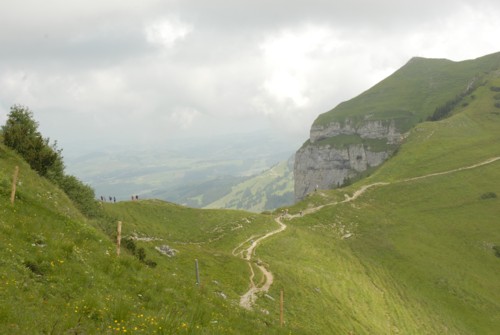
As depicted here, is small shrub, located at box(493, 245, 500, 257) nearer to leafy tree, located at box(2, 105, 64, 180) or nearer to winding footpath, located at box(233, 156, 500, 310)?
winding footpath, located at box(233, 156, 500, 310)

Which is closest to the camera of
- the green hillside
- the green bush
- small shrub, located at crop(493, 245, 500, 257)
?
the green hillside

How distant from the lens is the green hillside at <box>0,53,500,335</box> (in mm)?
17062

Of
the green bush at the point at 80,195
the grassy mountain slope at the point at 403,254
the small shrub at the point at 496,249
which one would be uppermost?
the green bush at the point at 80,195

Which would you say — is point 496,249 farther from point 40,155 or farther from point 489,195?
point 40,155

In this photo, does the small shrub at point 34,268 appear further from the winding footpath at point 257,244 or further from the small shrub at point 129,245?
the winding footpath at point 257,244

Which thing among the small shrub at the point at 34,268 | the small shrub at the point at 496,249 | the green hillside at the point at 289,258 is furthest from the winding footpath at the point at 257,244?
the small shrub at the point at 496,249

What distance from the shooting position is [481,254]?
3708 inches

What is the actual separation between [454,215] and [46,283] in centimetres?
11910

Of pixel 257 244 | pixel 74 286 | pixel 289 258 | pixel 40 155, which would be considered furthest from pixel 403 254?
pixel 74 286

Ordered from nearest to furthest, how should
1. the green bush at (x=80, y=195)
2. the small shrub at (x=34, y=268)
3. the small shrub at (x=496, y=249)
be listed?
the small shrub at (x=34, y=268) → the green bush at (x=80, y=195) → the small shrub at (x=496, y=249)

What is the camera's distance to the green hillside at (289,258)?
17.1m

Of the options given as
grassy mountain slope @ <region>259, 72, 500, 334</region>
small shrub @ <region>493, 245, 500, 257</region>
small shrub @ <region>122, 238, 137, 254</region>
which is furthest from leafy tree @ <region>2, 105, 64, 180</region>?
small shrub @ <region>493, 245, 500, 257</region>

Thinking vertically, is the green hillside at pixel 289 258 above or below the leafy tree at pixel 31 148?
below

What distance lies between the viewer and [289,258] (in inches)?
2680
